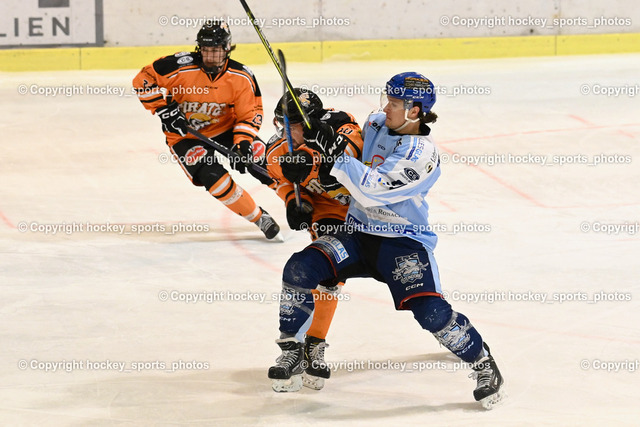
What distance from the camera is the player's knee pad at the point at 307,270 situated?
3.88m

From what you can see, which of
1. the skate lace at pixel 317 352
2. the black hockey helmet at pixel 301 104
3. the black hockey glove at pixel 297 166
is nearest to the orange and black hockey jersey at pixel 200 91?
the black hockey helmet at pixel 301 104

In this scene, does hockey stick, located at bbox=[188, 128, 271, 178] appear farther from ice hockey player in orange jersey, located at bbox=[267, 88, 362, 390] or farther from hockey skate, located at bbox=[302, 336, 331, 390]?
hockey skate, located at bbox=[302, 336, 331, 390]

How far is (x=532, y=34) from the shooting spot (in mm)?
11906

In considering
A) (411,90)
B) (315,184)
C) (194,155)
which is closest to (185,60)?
(194,155)

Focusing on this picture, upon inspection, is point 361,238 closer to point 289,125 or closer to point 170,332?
point 289,125

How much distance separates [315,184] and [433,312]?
2.58 ft

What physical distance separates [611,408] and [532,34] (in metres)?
8.49

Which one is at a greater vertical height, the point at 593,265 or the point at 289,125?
the point at 289,125

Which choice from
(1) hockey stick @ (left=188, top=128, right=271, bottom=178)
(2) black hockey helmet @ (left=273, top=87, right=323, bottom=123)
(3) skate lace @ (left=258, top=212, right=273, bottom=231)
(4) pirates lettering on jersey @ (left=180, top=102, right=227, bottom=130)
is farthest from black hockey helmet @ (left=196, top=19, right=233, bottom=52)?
(2) black hockey helmet @ (left=273, top=87, right=323, bottom=123)

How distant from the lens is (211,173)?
6496 millimetres

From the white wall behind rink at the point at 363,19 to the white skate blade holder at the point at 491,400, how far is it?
299 inches

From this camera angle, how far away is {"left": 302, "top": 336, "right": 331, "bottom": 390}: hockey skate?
4176 mm

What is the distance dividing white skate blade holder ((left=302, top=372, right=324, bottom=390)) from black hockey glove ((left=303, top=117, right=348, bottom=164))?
0.91 m

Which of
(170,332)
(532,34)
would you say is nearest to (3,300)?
(170,332)
